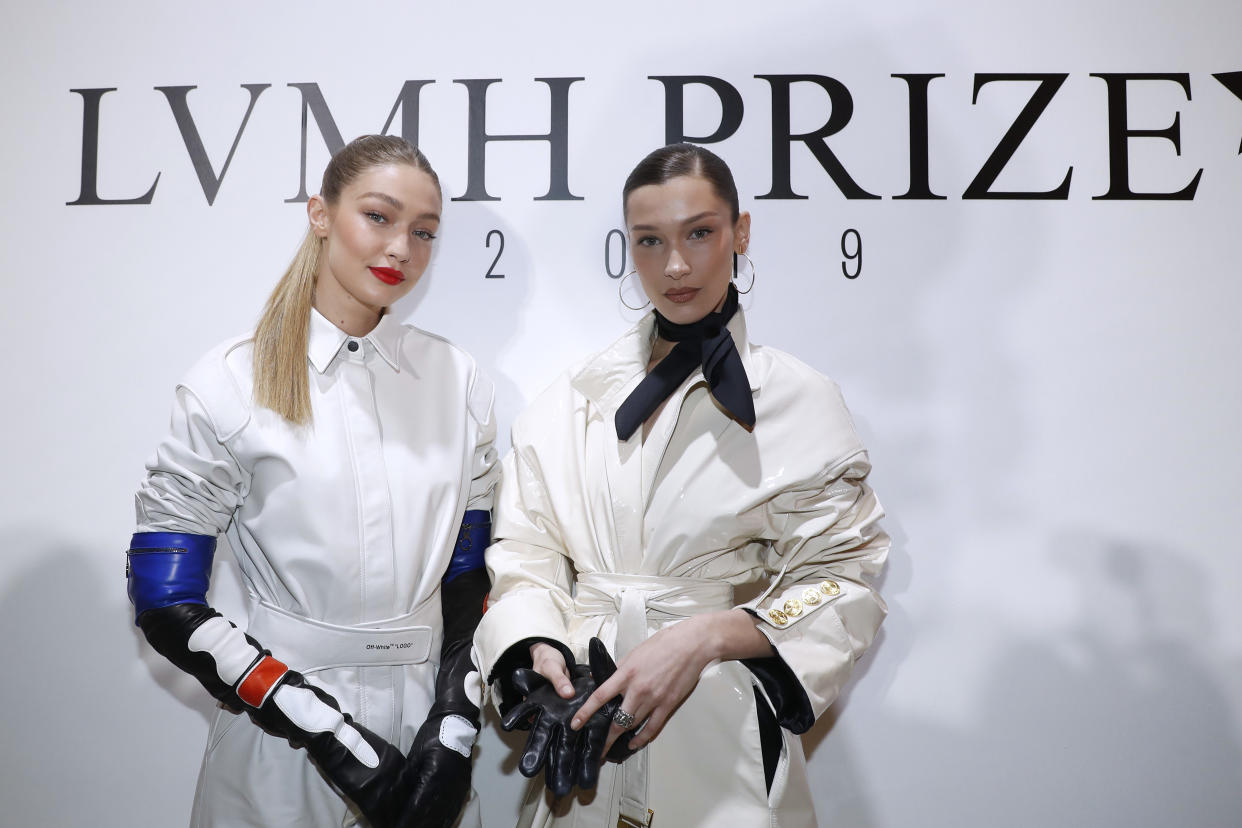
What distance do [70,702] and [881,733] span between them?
211 centimetres

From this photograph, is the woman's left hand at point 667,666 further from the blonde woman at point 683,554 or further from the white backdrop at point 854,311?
the white backdrop at point 854,311

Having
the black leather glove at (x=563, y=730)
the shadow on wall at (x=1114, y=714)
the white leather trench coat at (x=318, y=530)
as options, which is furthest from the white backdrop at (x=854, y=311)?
the black leather glove at (x=563, y=730)

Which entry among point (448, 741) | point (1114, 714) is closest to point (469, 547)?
point (448, 741)

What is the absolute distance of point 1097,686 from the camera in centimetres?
233

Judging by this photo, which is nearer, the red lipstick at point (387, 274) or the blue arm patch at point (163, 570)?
the blue arm patch at point (163, 570)

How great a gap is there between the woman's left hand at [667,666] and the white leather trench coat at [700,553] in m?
0.06

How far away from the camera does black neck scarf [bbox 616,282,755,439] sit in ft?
5.87

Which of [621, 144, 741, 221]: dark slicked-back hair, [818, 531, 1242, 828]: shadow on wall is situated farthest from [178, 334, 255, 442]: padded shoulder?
[818, 531, 1242, 828]: shadow on wall

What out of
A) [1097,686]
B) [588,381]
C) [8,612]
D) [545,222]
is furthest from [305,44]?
[1097,686]

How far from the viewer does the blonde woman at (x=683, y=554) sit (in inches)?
65.5

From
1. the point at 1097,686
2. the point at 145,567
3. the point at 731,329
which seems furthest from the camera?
the point at 1097,686

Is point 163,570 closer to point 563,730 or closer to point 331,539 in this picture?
point 331,539

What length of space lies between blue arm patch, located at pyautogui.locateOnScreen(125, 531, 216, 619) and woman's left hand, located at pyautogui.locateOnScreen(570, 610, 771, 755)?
2.51ft

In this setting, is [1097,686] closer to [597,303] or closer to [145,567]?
[597,303]
